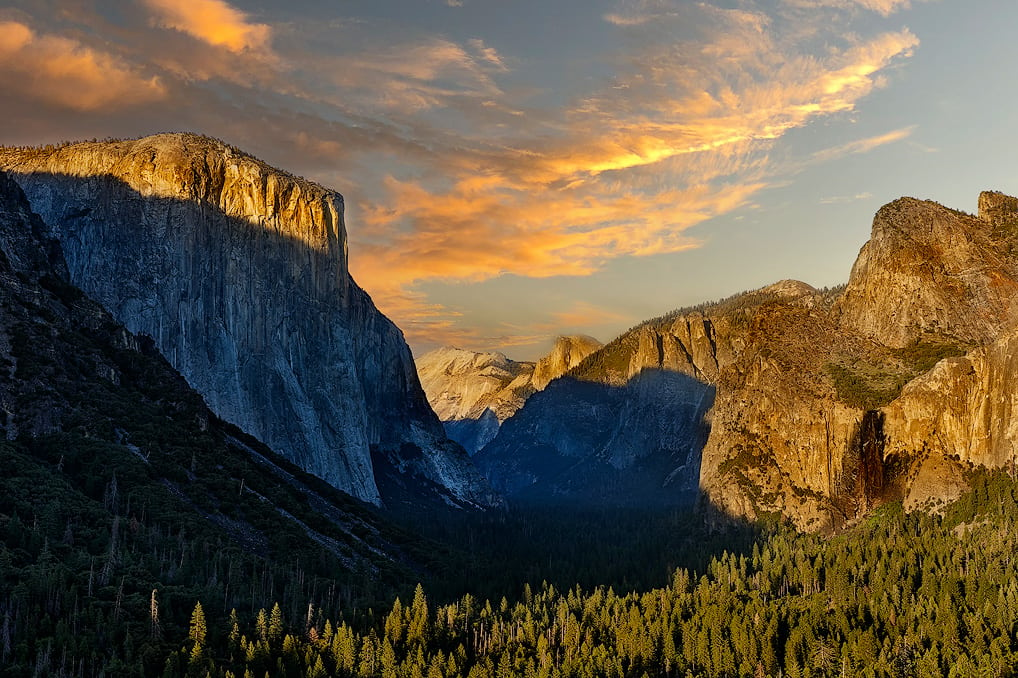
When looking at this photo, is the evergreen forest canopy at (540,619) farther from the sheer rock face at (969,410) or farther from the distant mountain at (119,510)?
the sheer rock face at (969,410)

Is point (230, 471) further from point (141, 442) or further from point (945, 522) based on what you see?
point (945, 522)

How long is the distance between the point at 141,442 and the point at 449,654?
71690 millimetres

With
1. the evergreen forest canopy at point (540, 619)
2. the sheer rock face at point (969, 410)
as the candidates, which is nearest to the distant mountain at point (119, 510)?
the evergreen forest canopy at point (540, 619)

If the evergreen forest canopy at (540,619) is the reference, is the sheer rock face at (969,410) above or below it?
above

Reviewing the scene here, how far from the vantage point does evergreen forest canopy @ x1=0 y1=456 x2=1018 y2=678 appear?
343 ft

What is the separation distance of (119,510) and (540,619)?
65.6 m

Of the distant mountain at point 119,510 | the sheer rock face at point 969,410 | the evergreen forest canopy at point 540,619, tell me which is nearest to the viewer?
the evergreen forest canopy at point 540,619

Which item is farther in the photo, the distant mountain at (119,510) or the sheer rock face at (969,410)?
the sheer rock face at (969,410)

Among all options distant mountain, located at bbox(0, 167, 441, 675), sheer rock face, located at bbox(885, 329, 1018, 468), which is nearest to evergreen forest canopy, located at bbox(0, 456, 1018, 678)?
distant mountain, located at bbox(0, 167, 441, 675)

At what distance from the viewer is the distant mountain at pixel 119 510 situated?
105 meters

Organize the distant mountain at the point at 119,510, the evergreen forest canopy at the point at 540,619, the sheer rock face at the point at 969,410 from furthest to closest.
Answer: the sheer rock face at the point at 969,410
the distant mountain at the point at 119,510
the evergreen forest canopy at the point at 540,619

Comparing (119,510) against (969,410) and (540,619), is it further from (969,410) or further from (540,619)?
(969,410)

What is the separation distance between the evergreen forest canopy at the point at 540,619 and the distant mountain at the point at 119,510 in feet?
1.52

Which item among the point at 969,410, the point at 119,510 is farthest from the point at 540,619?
the point at 969,410
